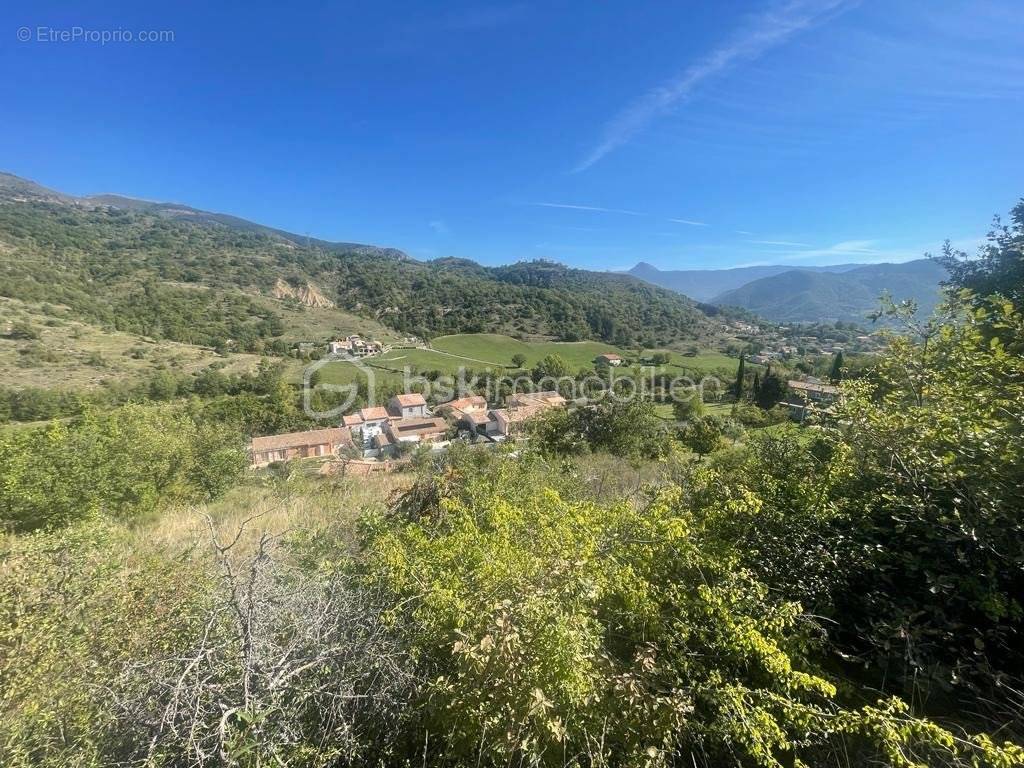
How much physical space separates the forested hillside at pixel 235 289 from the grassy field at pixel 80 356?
504cm

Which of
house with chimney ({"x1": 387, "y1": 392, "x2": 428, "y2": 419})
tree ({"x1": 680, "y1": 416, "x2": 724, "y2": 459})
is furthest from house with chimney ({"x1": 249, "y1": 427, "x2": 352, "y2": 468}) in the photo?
tree ({"x1": 680, "y1": 416, "x2": 724, "y2": 459})

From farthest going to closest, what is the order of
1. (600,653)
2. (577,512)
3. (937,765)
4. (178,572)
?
(178,572) → (577,512) → (600,653) → (937,765)

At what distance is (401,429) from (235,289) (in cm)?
5909

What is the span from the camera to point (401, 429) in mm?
36500

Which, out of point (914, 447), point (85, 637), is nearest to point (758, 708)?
point (914, 447)

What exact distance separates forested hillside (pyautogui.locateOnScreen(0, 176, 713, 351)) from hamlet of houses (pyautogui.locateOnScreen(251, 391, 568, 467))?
95.6 ft

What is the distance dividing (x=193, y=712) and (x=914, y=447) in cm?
460

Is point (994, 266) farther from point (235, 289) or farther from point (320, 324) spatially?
point (235, 289)

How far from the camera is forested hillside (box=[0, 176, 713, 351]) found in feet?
180

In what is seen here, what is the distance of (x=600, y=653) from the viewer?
2.24m

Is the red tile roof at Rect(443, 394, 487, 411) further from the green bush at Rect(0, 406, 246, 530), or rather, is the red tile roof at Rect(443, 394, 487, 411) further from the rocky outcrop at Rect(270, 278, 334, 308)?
the rocky outcrop at Rect(270, 278, 334, 308)

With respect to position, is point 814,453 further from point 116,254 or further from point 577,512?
point 116,254

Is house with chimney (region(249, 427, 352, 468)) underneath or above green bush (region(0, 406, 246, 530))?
underneath

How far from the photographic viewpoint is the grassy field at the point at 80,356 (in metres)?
34.1
